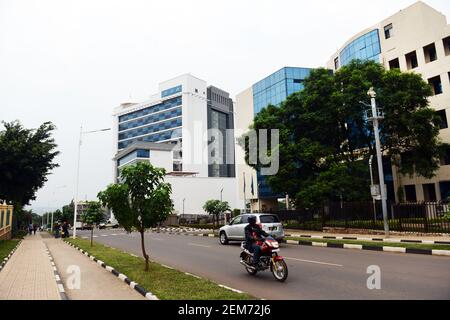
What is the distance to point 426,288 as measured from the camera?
6.86 m

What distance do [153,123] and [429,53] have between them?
7851 centimetres

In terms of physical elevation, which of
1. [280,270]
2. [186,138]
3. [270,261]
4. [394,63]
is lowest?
[280,270]

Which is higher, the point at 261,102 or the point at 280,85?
the point at 280,85

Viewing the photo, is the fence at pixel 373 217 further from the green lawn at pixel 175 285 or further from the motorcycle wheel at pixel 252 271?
the green lawn at pixel 175 285

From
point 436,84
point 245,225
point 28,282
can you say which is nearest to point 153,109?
point 436,84

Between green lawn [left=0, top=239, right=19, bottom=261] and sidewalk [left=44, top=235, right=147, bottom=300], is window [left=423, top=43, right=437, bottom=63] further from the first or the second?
green lawn [left=0, top=239, right=19, bottom=261]

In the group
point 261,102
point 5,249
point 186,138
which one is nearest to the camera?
point 5,249

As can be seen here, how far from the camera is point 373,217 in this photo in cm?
2075

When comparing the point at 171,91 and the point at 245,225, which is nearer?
the point at 245,225

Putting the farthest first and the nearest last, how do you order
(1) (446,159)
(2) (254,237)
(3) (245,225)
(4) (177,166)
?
(4) (177,166) → (1) (446,159) → (3) (245,225) → (2) (254,237)

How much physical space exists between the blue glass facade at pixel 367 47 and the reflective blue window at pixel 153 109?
60700 millimetres

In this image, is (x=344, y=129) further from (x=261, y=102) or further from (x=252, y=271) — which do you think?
(x=261, y=102)

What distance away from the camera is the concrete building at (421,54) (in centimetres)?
3262
